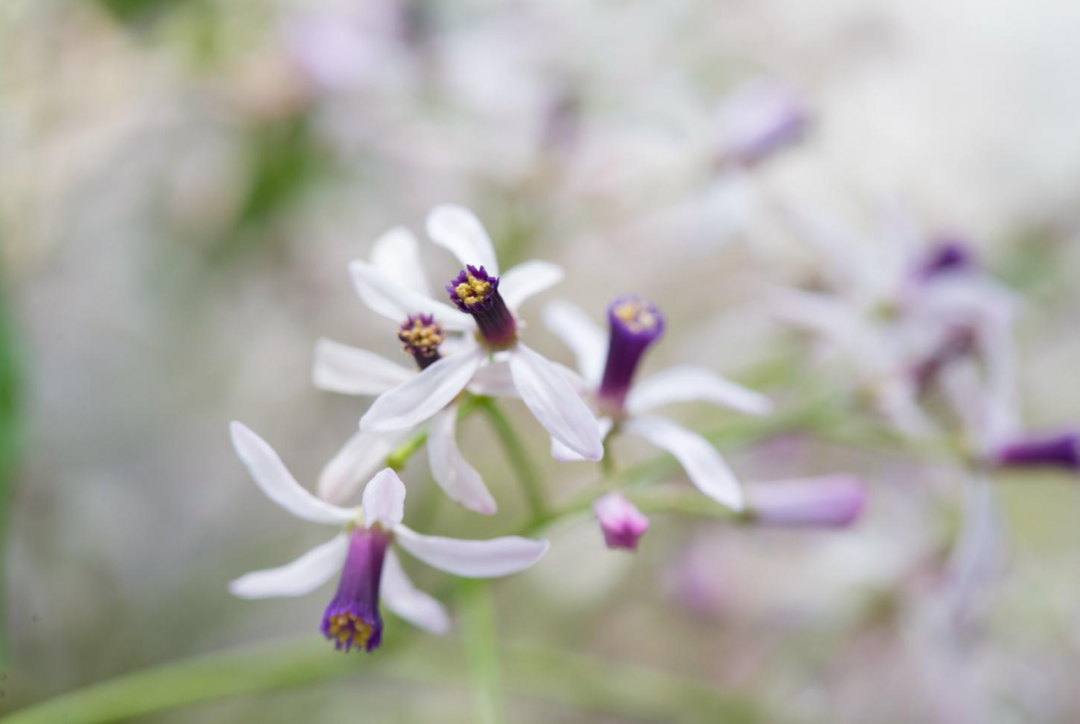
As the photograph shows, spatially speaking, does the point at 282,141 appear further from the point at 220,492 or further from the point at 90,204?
the point at 220,492

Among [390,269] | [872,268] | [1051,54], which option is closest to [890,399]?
[872,268]

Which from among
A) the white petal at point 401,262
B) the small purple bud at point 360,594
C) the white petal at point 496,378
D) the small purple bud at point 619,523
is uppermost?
the white petal at point 401,262

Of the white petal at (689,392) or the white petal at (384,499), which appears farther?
the white petal at (689,392)

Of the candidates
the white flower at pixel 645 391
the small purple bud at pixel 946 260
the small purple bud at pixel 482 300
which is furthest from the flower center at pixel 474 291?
the small purple bud at pixel 946 260

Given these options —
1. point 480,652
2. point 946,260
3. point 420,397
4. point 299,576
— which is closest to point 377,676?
point 480,652

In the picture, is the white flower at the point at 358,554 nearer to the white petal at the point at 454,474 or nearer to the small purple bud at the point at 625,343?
the white petal at the point at 454,474

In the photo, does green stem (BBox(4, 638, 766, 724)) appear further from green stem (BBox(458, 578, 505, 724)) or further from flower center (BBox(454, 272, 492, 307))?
flower center (BBox(454, 272, 492, 307))
